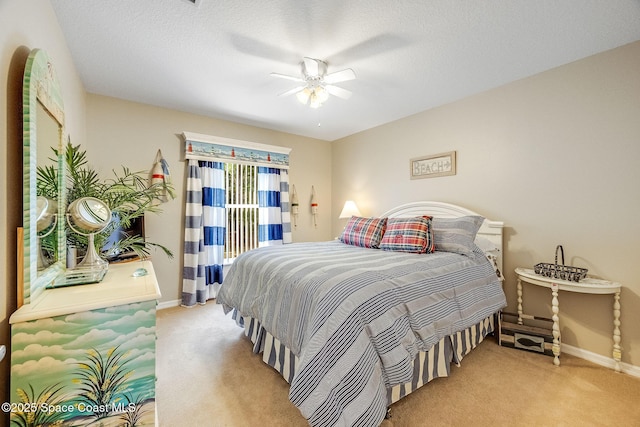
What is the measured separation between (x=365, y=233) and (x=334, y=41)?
1.86m

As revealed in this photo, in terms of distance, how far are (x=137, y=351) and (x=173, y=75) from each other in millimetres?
2447

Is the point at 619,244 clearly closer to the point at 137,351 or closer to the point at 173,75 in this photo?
the point at 137,351

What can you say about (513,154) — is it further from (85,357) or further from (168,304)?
(168,304)

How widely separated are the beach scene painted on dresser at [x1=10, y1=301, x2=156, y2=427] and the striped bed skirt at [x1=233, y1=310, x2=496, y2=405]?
861 millimetres

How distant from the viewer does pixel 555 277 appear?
2.12 meters

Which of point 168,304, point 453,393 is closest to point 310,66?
point 453,393

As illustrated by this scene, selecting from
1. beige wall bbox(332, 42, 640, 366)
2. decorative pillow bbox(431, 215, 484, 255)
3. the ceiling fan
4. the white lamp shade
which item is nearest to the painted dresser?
the ceiling fan

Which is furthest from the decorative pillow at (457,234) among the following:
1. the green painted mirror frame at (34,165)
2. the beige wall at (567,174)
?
the green painted mirror frame at (34,165)

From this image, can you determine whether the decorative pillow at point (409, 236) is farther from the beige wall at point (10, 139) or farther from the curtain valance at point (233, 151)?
the beige wall at point (10, 139)

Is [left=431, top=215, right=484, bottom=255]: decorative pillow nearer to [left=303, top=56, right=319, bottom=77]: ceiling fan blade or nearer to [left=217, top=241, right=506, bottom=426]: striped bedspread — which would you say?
[left=217, top=241, right=506, bottom=426]: striped bedspread

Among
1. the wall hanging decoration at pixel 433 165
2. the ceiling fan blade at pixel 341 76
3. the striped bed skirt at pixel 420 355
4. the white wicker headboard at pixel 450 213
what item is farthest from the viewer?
the wall hanging decoration at pixel 433 165

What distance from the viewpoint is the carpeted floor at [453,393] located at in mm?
1501

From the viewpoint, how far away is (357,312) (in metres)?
1.33

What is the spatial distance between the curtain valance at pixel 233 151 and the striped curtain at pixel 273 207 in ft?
0.52
